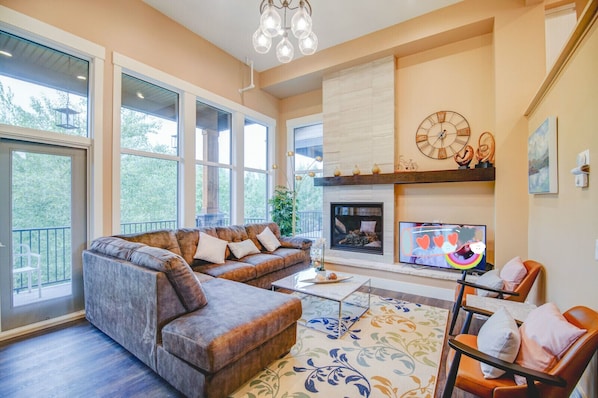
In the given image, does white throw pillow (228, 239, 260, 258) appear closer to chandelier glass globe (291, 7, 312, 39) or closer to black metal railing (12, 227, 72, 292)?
black metal railing (12, 227, 72, 292)

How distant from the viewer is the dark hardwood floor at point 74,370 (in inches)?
74.2

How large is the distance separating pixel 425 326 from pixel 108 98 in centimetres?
457

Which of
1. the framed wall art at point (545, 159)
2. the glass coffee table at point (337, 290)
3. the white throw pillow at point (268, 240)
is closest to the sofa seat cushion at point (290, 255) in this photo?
the white throw pillow at point (268, 240)

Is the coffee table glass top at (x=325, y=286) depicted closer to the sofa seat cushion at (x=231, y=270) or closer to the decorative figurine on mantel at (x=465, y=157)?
the sofa seat cushion at (x=231, y=270)

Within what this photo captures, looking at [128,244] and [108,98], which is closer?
[128,244]

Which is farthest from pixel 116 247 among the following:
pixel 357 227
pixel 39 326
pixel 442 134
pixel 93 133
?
pixel 442 134

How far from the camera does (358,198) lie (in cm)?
466

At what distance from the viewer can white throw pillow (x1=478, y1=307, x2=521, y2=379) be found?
54.4 inches

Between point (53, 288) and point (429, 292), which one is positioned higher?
point (53, 288)

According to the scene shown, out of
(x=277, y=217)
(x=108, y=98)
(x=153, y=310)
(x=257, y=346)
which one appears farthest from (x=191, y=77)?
(x=257, y=346)

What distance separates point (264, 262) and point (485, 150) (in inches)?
135

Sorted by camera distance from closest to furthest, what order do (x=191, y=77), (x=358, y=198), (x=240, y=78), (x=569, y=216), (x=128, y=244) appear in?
(x=569, y=216) → (x=128, y=244) → (x=191, y=77) → (x=358, y=198) → (x=240, y=78)

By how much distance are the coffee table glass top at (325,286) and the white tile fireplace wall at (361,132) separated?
1516 millimetres

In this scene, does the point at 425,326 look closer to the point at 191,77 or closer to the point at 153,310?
the point at 153,310
